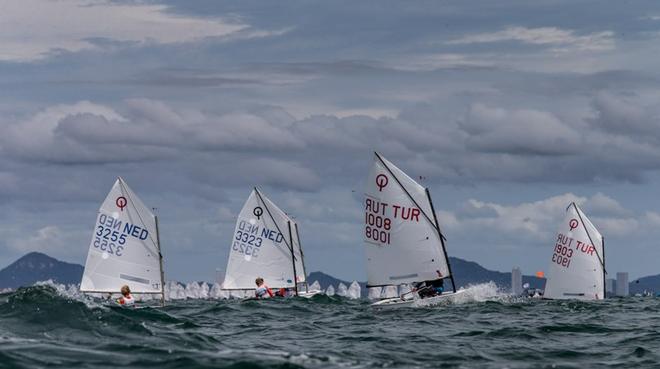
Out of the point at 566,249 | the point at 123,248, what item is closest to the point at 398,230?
the point at 123,248

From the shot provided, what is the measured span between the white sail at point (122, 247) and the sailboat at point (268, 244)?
19029 millimetres

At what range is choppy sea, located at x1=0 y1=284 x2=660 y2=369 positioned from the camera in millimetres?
29297

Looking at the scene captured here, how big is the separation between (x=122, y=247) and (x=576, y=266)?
3920 centimetres

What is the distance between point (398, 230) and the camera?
61812 mm

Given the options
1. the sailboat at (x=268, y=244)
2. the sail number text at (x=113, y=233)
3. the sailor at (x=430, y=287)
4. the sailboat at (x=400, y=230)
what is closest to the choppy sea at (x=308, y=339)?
the sailor at (x=430, y=287)

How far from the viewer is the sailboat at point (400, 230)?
61.4 metres

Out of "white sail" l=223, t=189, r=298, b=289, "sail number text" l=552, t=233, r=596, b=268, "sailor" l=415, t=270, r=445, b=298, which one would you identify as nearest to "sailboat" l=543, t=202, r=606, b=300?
"sail number text" l=552, t=233, r=596, b=268

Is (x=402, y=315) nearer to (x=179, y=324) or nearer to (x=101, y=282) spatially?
(x=179, y=324)

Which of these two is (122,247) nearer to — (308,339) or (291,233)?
(291,233)

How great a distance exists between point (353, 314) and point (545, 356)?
2261 cm

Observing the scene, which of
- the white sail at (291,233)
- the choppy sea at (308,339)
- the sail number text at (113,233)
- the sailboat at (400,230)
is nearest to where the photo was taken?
the choppy sea at (308,339)

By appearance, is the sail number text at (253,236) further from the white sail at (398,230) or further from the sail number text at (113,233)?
the white sail at (398,230)

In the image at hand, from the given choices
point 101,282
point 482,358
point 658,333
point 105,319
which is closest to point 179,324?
point 105,319

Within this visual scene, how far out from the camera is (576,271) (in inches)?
3625
